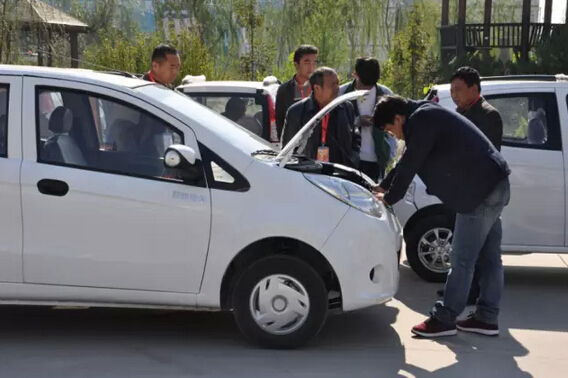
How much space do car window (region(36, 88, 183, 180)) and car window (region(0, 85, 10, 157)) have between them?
0.20 metres

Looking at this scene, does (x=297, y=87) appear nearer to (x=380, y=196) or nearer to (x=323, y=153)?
(x=323, y=153)

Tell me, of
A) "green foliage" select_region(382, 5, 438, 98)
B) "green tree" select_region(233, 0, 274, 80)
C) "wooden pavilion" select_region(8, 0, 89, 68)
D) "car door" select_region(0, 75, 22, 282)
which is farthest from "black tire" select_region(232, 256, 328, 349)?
"green foliage" select_region(382, 5, 438, 98)

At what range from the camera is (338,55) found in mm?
35562

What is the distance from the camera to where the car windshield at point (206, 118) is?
6441 millimetres

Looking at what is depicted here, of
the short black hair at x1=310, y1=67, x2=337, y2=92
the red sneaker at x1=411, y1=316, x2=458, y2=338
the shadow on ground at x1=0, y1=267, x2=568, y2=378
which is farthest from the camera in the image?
the short black hair at x1=310, y1=67, x2=337, y2=92

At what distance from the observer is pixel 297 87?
9523 mm

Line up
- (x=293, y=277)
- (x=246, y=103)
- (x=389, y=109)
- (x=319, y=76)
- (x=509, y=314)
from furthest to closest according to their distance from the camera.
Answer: (x=246, y=103) < (x=319, y=76) < (x=509, y=314) < (x=389, y=109) < (x=293, y=277)

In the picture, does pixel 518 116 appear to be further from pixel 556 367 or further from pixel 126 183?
pixel 126 183

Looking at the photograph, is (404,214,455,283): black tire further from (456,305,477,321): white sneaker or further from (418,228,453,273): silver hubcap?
(456,305,477,321): white sneaker

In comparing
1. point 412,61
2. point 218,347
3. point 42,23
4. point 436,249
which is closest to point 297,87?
point 436,249

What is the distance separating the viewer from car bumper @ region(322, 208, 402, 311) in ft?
20.3

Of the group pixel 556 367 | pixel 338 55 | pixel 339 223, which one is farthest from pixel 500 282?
pixel 338 55

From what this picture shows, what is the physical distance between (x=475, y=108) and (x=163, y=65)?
294 cm

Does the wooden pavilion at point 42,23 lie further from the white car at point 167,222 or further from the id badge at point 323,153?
the white car at point 167,222
